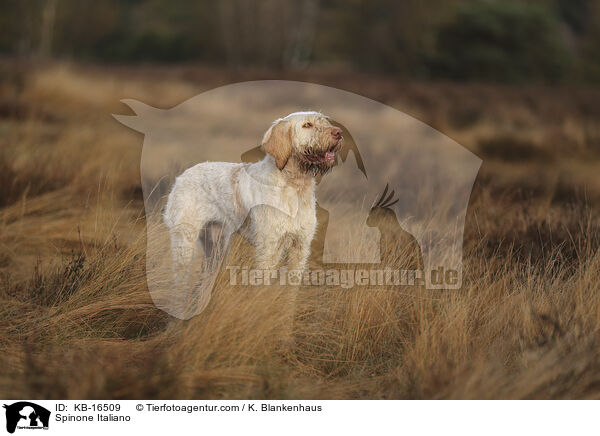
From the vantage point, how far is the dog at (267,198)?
347cm

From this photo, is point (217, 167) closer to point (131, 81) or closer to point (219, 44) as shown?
point (131, 81)

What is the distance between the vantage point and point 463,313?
3.36 metres

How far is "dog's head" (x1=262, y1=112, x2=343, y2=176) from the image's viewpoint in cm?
343

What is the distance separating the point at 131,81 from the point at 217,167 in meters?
12.1

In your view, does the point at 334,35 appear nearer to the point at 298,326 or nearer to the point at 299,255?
the point at 299,255

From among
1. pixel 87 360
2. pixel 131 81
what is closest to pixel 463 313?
pixel 87 360
